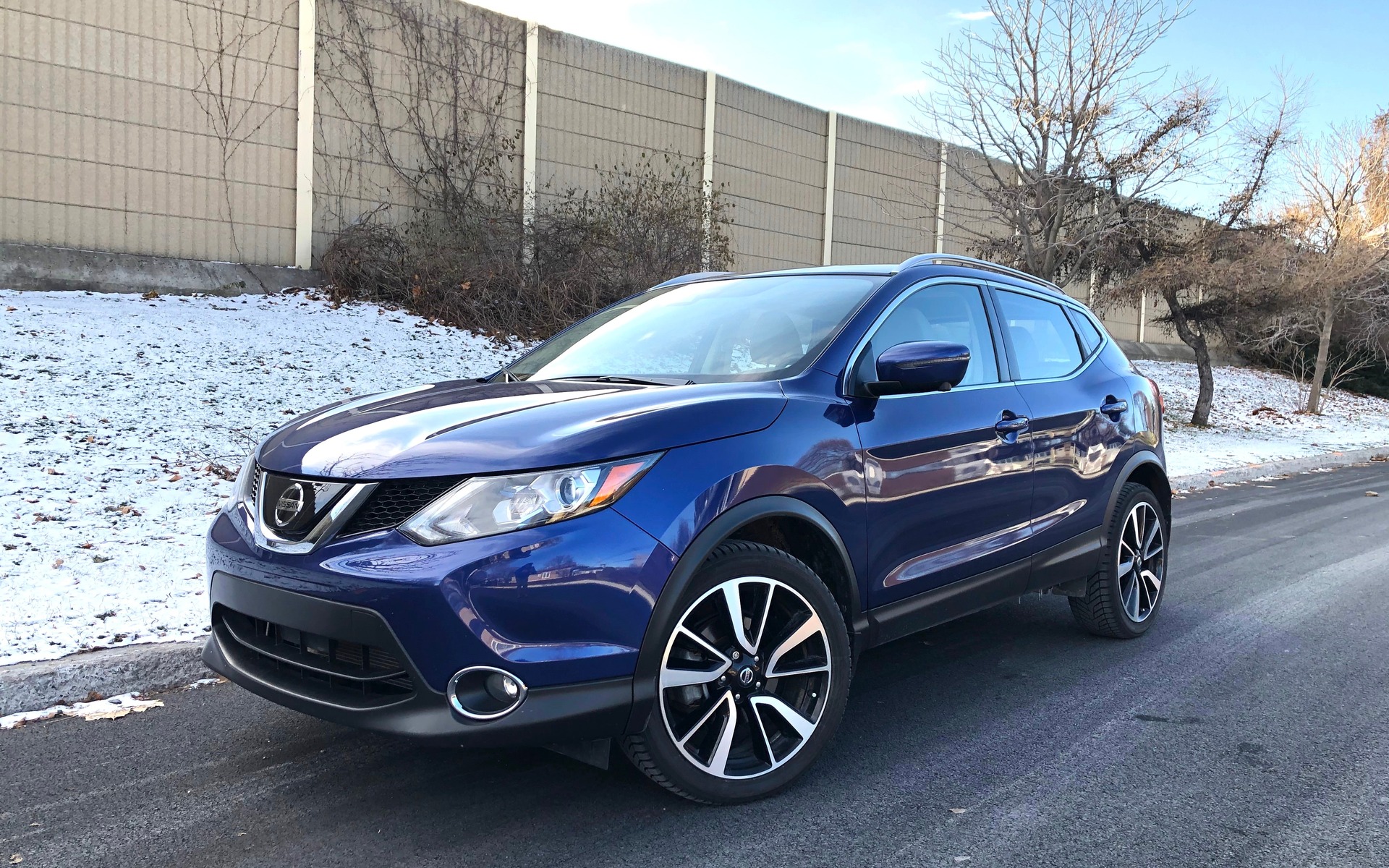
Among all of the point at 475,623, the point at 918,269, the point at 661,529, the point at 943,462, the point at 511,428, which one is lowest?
the point at 475,623

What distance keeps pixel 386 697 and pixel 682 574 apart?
0.84m

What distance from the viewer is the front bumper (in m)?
2.54

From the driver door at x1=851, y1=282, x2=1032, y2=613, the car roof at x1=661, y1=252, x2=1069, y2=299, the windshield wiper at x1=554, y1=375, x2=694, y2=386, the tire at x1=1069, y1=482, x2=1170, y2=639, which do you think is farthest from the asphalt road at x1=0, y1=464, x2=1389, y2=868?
the car roof at x1=661, y1=252, x2=1069, y2=299

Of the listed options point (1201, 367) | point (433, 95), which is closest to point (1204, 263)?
point (1201, 367)

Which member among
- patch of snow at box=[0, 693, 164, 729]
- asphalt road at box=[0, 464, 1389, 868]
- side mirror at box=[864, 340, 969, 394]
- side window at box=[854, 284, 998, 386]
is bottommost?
patch of snow at box=[0, 693, 164, 729]

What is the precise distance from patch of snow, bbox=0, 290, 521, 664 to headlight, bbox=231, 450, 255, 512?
4.61 feet

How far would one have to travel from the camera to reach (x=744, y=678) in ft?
9.83

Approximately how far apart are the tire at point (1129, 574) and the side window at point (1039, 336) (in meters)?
0.75

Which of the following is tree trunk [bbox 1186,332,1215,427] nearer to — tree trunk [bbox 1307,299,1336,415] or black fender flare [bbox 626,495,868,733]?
tree trunk [bbox 1307,299,1336,415]

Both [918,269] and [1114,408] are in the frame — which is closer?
[918,269]

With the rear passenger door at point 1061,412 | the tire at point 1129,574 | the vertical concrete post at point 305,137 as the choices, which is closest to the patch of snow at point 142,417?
the vertical concrete post at point 305,137

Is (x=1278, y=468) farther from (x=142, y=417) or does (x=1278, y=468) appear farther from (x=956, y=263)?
(x=142, y=417)

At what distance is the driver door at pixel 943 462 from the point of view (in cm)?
347

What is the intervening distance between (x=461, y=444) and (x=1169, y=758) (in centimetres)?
263
